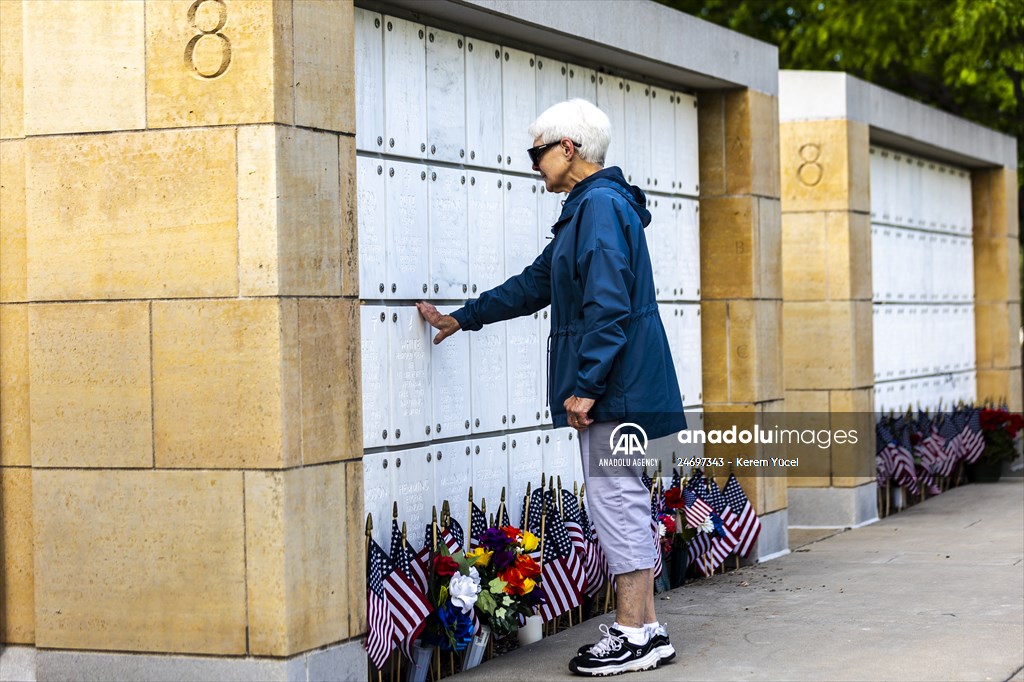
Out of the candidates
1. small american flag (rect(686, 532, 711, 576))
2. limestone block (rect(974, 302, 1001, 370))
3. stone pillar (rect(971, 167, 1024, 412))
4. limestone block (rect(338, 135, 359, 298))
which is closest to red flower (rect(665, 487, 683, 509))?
small american flag (rect(686, 532, 711, 576))

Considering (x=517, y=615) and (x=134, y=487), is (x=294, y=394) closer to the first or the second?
(x=134, y=487)

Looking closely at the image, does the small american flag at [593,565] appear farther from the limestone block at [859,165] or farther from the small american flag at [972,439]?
the small american flag at [972,439]

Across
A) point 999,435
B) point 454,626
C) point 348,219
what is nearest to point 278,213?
point 348,219

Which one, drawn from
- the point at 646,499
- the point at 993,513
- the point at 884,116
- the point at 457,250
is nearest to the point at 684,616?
the point at 646,499

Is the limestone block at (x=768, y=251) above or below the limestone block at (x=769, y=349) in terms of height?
above

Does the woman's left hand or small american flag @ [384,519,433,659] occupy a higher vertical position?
the woman's left hand

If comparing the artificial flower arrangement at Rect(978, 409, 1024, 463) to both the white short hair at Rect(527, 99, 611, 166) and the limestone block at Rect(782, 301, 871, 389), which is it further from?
the white short hair at Rect(527, 99, 611, 166)

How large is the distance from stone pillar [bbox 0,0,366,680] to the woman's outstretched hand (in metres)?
0.90

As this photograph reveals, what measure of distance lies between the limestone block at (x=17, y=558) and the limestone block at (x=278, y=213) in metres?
1.27

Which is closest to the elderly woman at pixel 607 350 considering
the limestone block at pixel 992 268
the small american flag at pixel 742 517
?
the small american flag at pixel 742 517

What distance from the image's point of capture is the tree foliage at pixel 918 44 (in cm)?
1859

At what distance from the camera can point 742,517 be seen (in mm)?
8844

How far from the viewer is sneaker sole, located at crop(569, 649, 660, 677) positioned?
20.0ft

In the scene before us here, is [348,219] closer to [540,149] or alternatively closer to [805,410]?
[540,149]
